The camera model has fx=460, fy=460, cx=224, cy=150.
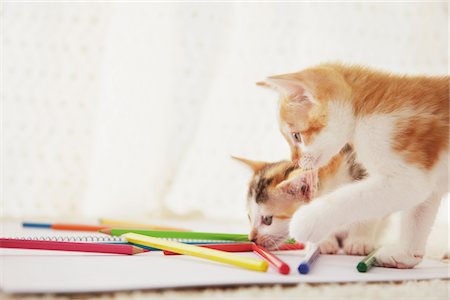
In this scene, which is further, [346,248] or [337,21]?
[337,21]

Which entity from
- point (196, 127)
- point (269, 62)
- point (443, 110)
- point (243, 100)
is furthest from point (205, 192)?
point (443, 110)

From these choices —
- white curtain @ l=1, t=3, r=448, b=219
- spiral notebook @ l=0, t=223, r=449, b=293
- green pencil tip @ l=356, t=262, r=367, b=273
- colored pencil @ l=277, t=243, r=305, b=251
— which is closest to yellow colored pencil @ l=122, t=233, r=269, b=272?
spiral notebook @ l=0, t=223, r=449, b=293

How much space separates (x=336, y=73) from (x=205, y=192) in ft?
2.98

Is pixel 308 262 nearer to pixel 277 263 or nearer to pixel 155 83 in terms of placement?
pixel 277 263

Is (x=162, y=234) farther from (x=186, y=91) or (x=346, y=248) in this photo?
(x=186, y=91)

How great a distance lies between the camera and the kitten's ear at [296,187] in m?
0.84

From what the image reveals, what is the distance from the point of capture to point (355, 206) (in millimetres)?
643

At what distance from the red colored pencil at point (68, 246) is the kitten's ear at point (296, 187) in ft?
0.98

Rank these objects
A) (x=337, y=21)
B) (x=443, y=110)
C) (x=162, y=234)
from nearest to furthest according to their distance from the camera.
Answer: (x=443, y=110) → (x=162, y=234) → (x=337, y=21)

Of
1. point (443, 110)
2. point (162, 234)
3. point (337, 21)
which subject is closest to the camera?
point (443, 110)

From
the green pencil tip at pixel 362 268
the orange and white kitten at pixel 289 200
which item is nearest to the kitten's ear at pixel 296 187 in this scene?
the orange and white kitten at pixel 289 200

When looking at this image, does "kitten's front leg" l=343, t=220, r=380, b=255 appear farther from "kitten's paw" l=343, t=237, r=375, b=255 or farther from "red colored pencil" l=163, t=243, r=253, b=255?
"red colored pencil" l=163, t=243, r=253, b=255

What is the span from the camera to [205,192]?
62.8 inches

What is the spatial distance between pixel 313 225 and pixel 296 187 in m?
0.23
